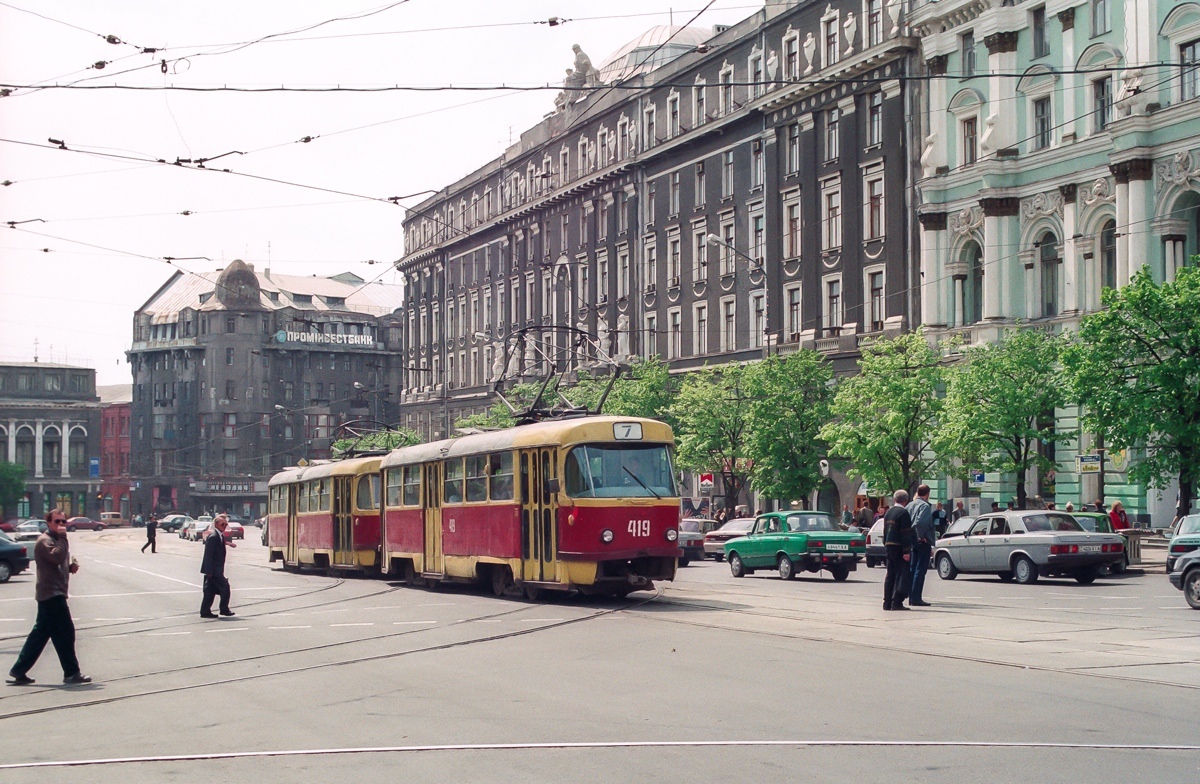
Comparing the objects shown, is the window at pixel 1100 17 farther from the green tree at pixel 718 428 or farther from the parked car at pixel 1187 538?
the parked car at pixel 1187 538

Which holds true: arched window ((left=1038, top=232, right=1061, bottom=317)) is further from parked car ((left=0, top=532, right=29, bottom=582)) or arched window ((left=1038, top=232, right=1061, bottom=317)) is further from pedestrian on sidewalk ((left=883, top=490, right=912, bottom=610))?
parked car ((left=0, top=532, right=29, bottom=582))

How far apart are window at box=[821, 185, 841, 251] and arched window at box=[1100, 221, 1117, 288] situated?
12214 mm

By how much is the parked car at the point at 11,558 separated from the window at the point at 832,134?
32082mm

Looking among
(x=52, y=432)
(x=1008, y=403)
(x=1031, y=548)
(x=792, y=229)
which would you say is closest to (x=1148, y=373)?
(x=1008, y=403)

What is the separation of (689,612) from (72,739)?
11.4 m

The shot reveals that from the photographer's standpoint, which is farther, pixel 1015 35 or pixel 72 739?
pixel 1015 35

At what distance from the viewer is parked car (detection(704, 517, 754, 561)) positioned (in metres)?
40.3

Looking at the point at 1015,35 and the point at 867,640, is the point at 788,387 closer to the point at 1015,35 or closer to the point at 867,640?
the point at 1015,35

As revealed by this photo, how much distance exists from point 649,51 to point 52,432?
7888cm

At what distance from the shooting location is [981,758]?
8.73 meters

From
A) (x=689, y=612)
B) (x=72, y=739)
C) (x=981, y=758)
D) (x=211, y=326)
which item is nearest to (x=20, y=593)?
(x=689, y=612)

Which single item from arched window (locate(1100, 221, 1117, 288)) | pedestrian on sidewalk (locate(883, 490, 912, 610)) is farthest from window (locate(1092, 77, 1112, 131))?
pedestrian on sidewalk (locate(883, 490, 912, 610))

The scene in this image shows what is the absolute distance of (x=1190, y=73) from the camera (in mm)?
41500

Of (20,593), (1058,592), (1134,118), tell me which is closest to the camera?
(1058,592)
